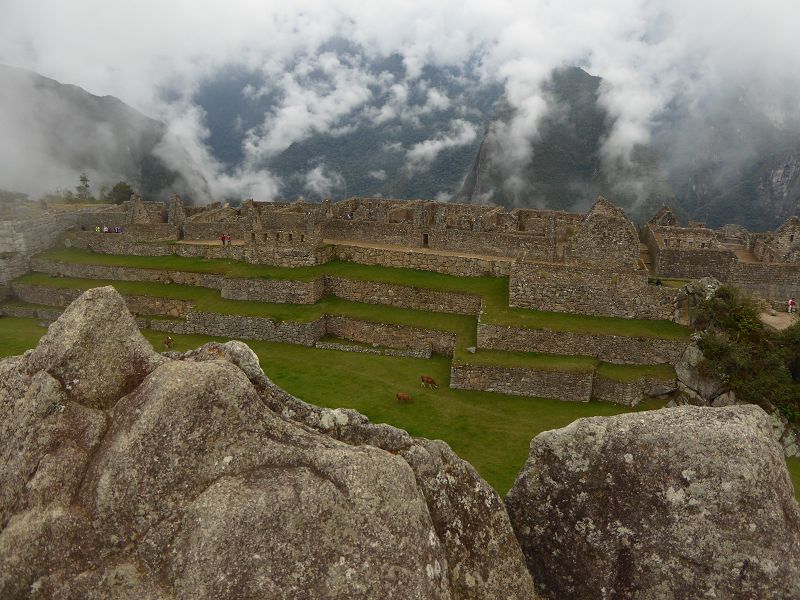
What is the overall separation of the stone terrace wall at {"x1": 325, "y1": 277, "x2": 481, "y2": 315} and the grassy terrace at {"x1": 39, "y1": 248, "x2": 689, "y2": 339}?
261mm

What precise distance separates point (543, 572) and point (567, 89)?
5765 cm

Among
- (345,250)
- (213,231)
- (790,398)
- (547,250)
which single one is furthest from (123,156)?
(790,398)

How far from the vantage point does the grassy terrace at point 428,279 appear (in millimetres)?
20422

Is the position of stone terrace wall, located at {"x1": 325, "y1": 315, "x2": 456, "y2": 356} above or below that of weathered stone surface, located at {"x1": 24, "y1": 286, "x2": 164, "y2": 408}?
below

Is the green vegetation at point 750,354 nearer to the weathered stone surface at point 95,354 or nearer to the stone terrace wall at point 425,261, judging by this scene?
the stone terrace wall at point 425,261

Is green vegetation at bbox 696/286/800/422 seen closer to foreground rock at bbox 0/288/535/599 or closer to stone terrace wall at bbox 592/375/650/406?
stone terrace wall at bbox 592/375/650/406

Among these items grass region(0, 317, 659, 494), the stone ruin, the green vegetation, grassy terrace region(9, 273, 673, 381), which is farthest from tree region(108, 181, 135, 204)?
the stone ruin

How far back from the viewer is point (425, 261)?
26.8 meters

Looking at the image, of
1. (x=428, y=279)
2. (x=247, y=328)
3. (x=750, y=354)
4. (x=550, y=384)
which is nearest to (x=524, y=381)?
(x=550, y=384)

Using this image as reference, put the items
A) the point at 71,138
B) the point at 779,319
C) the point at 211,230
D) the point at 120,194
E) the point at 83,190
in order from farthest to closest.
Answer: the point at 71,138, the point at 83,190, the point at 120,194, the point at 211,230, the point at 779,319

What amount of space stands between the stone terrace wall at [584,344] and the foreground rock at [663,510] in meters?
14.4

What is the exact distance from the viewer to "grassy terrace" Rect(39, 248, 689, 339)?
804 inches

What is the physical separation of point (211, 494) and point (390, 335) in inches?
737

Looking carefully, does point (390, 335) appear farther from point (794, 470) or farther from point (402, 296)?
point (794, 470)
